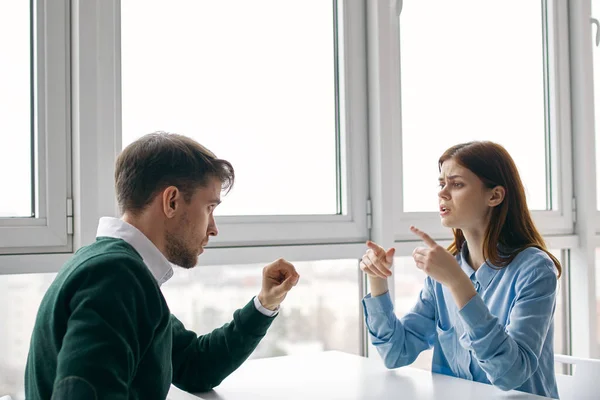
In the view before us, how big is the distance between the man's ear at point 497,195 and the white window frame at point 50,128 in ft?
3.83

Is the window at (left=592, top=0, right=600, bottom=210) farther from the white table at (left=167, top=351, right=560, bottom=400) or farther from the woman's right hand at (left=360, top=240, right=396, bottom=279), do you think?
the woman's right hand at (left=360, top=240, right=396, bottom=279)

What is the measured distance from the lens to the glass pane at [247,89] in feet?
6.68

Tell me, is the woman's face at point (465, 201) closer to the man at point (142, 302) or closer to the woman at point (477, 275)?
the woman at point (477, 275)

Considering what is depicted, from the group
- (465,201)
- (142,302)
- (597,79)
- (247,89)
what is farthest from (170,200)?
(597,79)

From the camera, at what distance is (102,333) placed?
100 centimetres

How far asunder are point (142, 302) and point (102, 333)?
116 millimetres

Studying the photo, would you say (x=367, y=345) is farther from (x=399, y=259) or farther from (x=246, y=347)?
(x=246, y=347)

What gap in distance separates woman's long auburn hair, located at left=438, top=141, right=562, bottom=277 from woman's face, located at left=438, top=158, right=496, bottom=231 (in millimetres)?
17

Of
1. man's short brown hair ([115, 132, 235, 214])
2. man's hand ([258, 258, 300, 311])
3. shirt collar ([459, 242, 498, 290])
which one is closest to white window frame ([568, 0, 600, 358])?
shirt collar ([459, 242, 498, 290])

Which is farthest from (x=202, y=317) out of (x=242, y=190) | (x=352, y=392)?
(x=352, y=392)

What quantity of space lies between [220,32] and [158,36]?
0.71ft

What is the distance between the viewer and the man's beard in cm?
133

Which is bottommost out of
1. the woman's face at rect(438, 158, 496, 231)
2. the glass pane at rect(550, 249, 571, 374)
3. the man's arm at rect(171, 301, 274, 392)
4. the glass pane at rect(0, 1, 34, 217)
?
the glass pane at rect(550, 249, 571, 374)

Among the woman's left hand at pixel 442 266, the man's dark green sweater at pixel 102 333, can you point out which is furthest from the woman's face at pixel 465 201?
the man's dark green sweater at pixel 102 333
